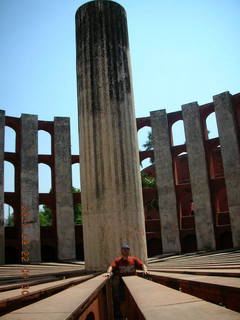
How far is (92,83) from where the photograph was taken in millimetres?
9508

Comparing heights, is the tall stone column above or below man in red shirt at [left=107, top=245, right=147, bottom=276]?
above

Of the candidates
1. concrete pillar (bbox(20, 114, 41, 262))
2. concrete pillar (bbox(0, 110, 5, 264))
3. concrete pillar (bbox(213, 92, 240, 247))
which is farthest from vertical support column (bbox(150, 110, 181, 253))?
concrete pillar (bbox(0, 110, 5, 264))

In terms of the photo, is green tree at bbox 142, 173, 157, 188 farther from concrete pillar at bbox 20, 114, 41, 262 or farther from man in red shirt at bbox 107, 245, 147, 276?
man in red shirt at bbox 107, 245, 147, 276

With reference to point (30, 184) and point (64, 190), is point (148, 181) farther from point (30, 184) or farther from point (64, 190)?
point (30, 184)

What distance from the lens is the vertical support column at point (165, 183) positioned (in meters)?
21.2

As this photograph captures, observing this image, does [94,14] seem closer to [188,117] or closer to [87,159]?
[87,159]

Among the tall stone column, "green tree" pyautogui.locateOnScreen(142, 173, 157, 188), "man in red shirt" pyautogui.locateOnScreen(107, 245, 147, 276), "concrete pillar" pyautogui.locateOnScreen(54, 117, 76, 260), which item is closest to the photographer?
"man in red shirt" pyautogui.locateOnScreen(107, 245, 147, 276)

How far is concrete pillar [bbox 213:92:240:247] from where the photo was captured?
19781 mm

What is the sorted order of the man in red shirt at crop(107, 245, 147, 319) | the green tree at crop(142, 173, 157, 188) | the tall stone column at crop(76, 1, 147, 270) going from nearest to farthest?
the man in red shirt at crop(107, 245, 147, 319) → the tall stone column at crop(76, 1, 147, 270) → the green tree at crop(142, 173, 157, 188)

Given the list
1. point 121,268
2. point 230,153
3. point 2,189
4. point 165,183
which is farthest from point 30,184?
point 121,268

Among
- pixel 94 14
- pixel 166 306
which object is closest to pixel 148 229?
pixel 94 14

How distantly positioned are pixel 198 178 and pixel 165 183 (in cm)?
228

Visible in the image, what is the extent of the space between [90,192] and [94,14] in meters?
5.60

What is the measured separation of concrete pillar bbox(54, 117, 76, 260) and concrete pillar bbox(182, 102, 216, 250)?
27.3 ft
